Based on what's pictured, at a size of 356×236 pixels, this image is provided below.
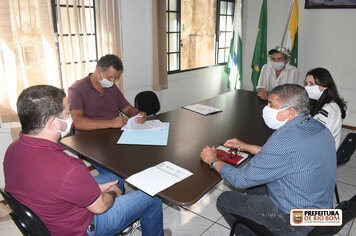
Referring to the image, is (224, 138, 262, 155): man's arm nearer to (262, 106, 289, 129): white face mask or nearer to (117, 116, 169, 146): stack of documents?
(262, 106, 289, 129): white face mask

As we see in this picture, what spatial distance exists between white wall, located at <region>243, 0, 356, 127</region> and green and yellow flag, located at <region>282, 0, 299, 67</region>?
24 centimetres

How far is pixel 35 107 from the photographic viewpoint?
4.05 ft

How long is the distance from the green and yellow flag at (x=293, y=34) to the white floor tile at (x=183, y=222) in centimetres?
362

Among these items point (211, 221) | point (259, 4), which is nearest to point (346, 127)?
point (259, 4)

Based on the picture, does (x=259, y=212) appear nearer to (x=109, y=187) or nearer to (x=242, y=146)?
(x=242, y=146)

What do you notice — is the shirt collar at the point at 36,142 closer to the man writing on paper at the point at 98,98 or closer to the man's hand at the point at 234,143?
the man writing on paper at the point at 98,98

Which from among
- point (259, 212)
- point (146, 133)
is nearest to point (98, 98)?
point (146, 133)

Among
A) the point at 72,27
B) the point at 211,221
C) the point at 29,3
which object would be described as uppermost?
the point at 29,3

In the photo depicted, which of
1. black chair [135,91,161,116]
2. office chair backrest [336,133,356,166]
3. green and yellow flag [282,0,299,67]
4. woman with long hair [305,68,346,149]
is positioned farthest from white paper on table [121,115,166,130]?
green and yellow flag [282,0,299,67]

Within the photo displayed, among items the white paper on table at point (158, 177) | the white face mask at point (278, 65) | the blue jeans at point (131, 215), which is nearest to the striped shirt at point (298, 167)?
the white paper on table at point (158, 177)

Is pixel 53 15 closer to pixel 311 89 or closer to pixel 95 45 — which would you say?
pixel 95 45

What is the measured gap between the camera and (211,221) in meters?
2.46

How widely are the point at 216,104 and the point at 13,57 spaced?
6.57ft

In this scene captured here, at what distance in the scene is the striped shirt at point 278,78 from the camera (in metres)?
3.70
